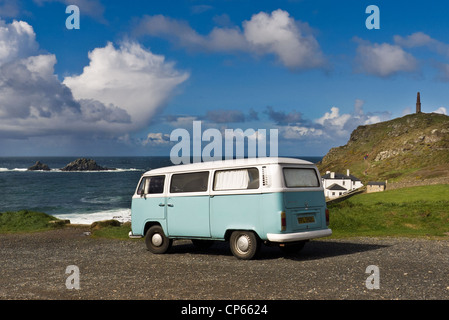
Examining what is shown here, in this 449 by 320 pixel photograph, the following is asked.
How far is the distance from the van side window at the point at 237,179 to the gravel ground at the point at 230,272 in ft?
7.06

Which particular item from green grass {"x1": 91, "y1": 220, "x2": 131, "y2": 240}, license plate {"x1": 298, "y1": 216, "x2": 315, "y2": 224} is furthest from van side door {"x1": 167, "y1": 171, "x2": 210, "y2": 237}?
green grass {"x1": 91, "y1": 220, "x2": 131, "y2": 240}

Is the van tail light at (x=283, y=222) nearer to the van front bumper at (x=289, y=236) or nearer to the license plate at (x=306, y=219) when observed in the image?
the van front bumper at (x=289, y=236)

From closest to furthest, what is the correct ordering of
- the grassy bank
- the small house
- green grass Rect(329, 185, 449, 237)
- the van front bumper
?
the van front bumper < green grass Rect(329, 185, 449, 237) < the grassy bank < the small house

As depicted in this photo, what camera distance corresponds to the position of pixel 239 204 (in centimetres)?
1230

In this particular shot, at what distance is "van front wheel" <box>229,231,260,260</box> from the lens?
39.9ft

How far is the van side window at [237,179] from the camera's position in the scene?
39.8 ft

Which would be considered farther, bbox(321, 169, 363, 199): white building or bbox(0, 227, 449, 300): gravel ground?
bbox(321, 169, 363, 199): white building

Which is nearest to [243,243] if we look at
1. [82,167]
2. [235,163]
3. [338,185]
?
[235,163]

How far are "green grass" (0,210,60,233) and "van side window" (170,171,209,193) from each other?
13.2 m

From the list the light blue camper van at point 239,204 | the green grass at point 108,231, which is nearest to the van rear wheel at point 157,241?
the light blue camper van at point 239,204

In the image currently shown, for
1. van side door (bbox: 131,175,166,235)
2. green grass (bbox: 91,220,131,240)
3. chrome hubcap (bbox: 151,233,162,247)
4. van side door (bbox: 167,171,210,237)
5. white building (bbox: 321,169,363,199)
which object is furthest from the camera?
white building (bbox: 321,169,363,199)

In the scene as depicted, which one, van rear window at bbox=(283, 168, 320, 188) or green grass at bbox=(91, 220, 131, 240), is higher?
van rear window at bbox=(283, 168, 320, 188)

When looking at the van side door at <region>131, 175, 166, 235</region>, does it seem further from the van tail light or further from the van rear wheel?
the van tail light
